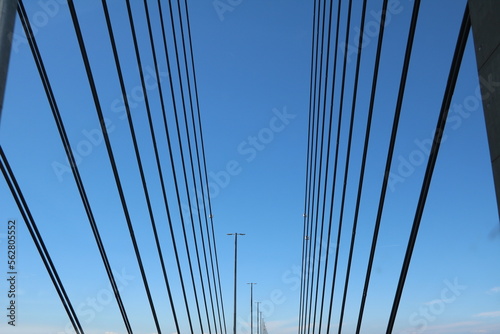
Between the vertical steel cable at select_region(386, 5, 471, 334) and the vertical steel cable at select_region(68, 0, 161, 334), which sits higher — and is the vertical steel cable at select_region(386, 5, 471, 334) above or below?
below

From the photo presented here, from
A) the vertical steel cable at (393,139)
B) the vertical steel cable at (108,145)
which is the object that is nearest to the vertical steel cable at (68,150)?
the vertical steel cable at (108,145)

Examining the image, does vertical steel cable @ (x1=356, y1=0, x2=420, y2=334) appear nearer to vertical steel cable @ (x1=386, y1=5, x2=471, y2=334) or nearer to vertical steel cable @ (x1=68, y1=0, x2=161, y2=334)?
vertical steel cable @ (x1=386, y1=5, x2=471, y2=334)

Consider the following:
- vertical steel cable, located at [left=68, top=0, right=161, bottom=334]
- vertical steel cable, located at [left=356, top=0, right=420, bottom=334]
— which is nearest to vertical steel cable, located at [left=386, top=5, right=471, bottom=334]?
vertical steel cable, located at [left=356, top=0, right=420, bottom=334]

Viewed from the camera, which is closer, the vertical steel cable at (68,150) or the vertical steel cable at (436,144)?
the vertical steel cable at (436,144)

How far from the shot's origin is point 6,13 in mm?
3887

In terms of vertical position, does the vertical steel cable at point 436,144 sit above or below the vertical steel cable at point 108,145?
below

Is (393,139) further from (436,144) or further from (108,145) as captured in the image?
(108,145)

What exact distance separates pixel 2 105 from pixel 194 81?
13027 millimetres

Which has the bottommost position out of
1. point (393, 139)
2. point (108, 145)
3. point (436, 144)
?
point (436, 144)

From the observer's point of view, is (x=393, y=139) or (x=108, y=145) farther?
(x=108, y=145)

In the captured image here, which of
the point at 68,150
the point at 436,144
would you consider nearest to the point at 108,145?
the point at 68,150

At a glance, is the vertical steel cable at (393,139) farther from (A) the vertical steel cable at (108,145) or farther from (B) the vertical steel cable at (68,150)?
(B) the vertical steel cable at (68,150)

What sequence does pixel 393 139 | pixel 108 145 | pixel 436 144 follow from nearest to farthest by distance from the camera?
pixel 436 144, pixel 393 139, pixel 108 145

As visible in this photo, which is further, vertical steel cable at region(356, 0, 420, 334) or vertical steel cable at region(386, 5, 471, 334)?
vertical steel cable at region(356, 0, 420, 334)
